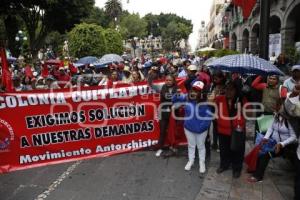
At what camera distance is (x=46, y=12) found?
33094mm

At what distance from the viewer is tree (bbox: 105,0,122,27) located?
83625 millimetres

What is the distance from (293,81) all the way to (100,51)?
22.1 m

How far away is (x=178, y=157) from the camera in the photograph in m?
7.19

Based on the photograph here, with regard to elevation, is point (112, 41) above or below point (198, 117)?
above

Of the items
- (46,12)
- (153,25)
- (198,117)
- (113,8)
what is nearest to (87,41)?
(46,12)

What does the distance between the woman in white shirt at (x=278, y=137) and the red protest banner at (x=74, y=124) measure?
2.04 metres

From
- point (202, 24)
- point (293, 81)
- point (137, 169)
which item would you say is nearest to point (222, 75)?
point (293, 81)

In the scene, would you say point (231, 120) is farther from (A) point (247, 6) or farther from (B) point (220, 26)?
(B) point (220, 26)

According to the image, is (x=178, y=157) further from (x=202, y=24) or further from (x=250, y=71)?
(x=202, y=24)

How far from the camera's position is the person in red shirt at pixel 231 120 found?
236 inches

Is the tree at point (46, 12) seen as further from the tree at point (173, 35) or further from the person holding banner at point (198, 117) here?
the tree at point (173, 35)

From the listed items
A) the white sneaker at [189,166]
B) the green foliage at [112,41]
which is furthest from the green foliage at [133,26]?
the white sneaker at [189,166]

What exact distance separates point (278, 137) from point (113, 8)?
267 feet

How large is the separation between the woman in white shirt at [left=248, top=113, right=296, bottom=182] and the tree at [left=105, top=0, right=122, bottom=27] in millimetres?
78857
